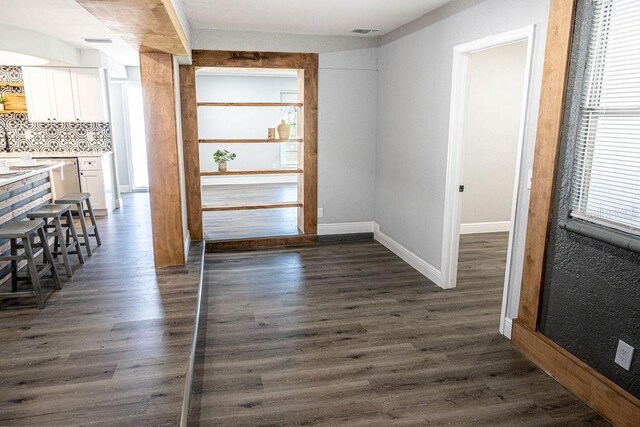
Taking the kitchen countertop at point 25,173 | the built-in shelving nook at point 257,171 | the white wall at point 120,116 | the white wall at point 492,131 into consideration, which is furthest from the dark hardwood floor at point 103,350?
the white wall at point 120,116

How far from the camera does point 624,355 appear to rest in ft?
7.24

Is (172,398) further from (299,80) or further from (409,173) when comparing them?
(299,80)

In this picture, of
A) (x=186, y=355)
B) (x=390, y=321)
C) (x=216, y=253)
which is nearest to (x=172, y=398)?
(x=186, y=355)

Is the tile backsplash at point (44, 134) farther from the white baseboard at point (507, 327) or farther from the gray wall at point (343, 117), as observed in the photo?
the white baseboard at point (507, 327)

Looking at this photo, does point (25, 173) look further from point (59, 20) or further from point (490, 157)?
point (490, 157)

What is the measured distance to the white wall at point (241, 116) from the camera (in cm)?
945

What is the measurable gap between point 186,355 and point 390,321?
1547 millimetres

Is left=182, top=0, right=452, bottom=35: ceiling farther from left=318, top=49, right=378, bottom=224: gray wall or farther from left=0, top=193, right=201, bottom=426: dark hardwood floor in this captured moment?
left=0, top=193, right=201, bottom=426: dark hardwood floor

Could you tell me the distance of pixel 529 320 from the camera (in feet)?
9.31

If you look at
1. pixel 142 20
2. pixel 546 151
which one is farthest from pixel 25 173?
pixel 546 151

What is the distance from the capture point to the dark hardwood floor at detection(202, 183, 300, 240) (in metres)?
5.67

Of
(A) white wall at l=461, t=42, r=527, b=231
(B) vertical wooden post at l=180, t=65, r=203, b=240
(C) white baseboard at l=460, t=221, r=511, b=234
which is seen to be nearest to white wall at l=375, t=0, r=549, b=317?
(A) white wall at l=461, t=42, r=527, b=231

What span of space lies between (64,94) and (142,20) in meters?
5.02

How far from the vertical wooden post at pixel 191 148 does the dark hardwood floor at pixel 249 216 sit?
395 millimetres
